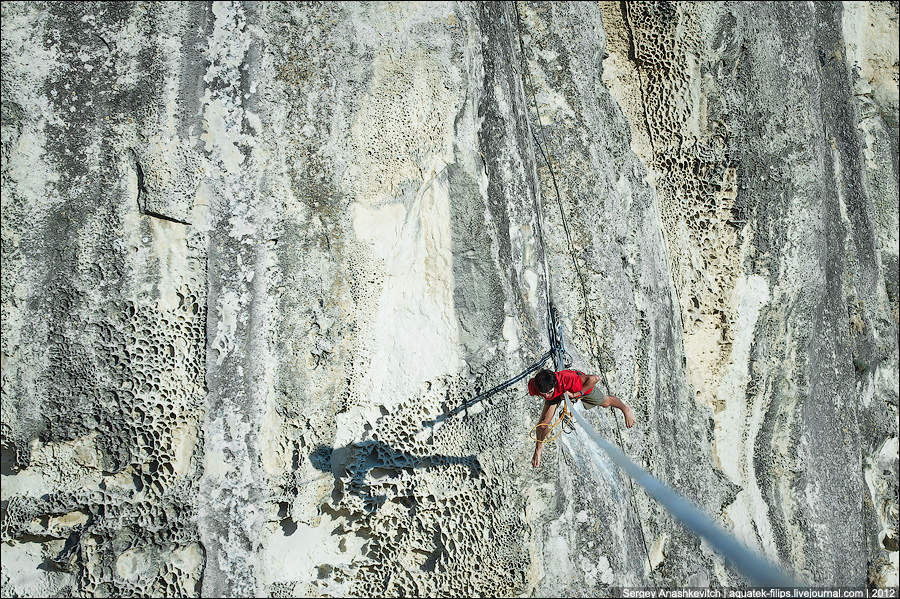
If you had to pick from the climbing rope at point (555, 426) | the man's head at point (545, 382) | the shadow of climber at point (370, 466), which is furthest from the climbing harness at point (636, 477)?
the shadow of climber at point (370, 466)

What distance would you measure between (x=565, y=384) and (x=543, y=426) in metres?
0.19

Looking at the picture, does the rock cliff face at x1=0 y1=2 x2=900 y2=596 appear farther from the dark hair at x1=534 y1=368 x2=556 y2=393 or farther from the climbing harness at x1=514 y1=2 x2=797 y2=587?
the dark hair at x1=534 y1=368 x2=556 y2=393

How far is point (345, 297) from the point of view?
3.00m

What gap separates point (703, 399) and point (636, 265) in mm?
932

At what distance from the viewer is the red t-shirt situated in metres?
2.78

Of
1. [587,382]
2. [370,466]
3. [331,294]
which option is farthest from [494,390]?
[331,294]

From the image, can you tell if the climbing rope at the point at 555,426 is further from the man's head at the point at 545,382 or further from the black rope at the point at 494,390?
the black rope at the point at 494,390

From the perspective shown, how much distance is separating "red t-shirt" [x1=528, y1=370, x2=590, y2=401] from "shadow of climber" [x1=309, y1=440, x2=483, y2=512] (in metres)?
0.50

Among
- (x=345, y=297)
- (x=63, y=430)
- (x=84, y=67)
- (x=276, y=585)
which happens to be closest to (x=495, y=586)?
(x=276, y=585)

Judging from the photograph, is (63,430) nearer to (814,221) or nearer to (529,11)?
(529,11)

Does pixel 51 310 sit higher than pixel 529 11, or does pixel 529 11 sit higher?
pixel 529 11

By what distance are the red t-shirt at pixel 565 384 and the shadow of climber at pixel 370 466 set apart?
50 cm

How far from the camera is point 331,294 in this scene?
2979 mm

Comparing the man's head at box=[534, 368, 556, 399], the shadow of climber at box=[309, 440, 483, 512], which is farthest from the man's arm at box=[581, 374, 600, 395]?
the shadow of climber at box=[309, 440, 483, 512]
